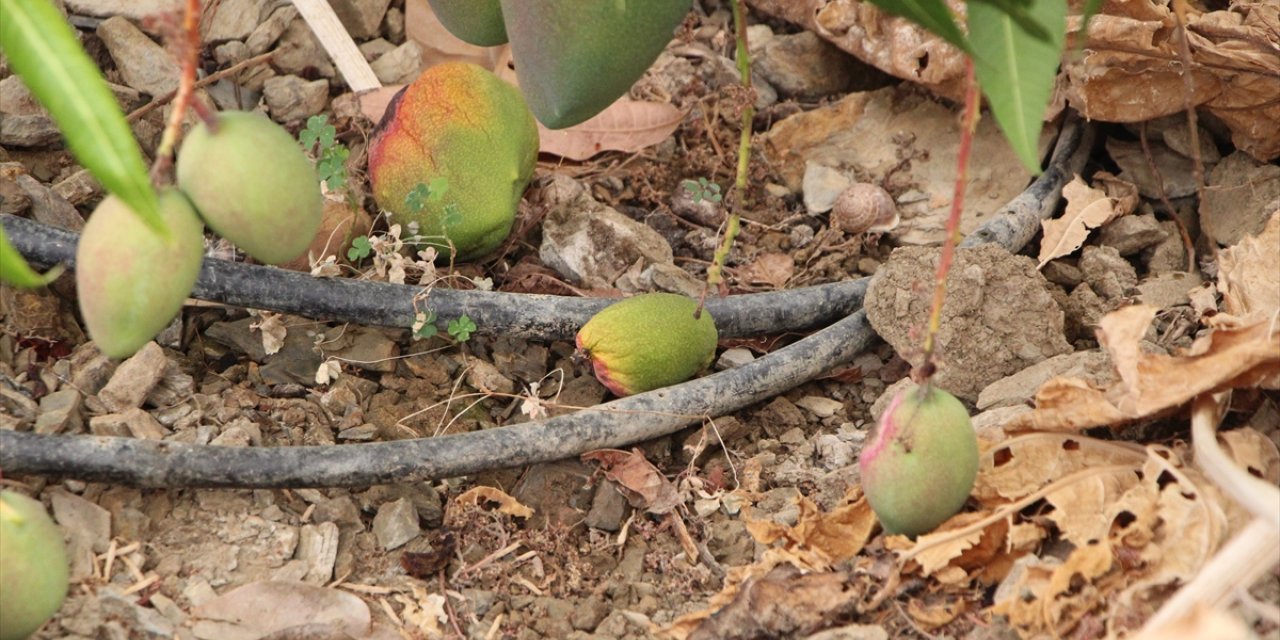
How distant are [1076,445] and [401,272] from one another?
1094 mm

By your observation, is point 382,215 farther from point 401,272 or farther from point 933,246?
point 933,246

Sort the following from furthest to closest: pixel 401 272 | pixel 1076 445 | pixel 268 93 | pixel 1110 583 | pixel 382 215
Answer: pixel 268 93 → pixel 382 215 → pixel 401 272 → pixel 1076 445 → pixel 1110 583

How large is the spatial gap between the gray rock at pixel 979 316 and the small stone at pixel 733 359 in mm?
215

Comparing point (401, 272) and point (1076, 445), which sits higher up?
point (401, 272)

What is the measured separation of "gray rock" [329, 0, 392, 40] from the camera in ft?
8.45

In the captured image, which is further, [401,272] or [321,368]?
[401,272]

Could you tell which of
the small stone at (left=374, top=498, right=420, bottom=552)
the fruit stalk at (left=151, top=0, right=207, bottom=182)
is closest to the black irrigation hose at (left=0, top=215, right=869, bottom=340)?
the small stone at (left=374, top=498, right=420, bottom=552)

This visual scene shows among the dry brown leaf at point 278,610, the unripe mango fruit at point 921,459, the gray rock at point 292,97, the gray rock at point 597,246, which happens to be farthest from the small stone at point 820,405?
the gray rock at point 292,97

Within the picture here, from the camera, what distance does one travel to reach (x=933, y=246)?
2.36 meters

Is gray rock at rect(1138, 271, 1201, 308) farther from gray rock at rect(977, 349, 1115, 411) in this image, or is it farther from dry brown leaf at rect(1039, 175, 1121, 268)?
gray rock at rect(977, 349, 1115, 411)

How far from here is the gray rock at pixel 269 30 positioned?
2.49 m

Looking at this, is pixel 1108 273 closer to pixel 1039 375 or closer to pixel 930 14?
pixel 1039 375

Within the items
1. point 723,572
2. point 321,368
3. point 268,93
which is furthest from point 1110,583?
point 268,93

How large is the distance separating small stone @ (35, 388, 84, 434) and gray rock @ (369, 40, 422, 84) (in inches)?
38.0
